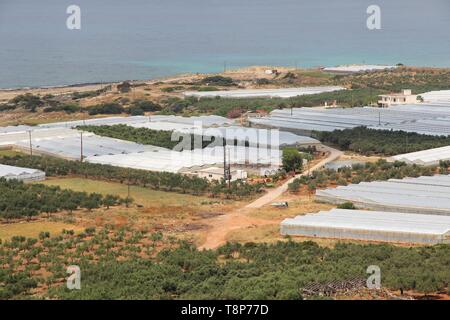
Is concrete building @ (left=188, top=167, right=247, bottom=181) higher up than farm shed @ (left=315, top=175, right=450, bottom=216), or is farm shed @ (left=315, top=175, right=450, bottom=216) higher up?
farm shed @ (left=315, top=175, right=450, bottom=216)

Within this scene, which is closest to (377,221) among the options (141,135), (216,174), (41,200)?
(216,174)

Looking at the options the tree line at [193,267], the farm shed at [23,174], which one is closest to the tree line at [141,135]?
the farm shed at [23,174]

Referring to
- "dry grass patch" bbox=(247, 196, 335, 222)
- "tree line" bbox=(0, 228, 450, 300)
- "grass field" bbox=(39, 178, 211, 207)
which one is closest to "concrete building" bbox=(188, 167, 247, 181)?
"grass field" bbox=(39, 178, 211, 207)

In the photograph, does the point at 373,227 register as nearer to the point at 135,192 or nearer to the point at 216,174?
the point at 135,192

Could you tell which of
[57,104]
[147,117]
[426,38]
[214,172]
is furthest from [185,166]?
[426,38]

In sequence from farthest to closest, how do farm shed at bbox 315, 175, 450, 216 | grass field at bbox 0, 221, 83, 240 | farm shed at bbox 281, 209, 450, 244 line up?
farm shed at bbox 315, 175, 450, 216
grass field at bbox 0, 221, 83, 240
farm shed at bbox 281, 209, 450, 244

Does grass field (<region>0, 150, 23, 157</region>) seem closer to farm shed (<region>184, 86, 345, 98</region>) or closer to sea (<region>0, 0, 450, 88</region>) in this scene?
farm shed (<region>184, 86, 345, 98</region>)

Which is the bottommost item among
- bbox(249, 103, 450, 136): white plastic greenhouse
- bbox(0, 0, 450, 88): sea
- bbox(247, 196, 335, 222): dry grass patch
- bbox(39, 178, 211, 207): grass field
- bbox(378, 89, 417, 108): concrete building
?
bbox(39, 178, 211, 207): grass field
